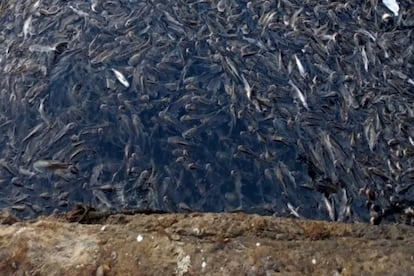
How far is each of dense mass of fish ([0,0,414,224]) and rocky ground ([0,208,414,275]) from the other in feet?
0.50

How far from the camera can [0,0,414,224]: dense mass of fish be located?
7.80 feet

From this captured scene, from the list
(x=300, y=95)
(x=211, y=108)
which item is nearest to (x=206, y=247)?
(x=211, y=108)

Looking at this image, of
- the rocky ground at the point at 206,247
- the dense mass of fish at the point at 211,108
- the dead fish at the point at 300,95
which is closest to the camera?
the rocky ground at the point at 206,247

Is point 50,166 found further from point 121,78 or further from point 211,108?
point 211,108

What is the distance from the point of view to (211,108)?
255 centimetres

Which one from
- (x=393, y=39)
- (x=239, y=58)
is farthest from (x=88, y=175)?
(x=393, y=39)

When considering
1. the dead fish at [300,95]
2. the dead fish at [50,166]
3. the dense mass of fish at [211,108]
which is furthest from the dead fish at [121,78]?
the dead fish at [300,95]

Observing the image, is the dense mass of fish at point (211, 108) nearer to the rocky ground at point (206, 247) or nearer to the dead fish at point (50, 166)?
the dead fish at point (50, 166)

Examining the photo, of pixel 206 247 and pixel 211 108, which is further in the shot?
pixel 211 108

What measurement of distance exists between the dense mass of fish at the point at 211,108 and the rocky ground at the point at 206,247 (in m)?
0.15

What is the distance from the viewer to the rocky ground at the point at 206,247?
203 cm

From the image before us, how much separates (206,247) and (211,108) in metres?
0.62

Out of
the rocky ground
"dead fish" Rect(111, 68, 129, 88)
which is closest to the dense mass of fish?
"dead fish" Rect(111, 68, 129, 88)

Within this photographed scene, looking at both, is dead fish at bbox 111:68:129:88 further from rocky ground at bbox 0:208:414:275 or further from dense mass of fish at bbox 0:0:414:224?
rocky ground at bbox 0:208:414:275
